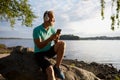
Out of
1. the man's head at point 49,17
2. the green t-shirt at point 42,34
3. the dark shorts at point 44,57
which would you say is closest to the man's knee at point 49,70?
the dark shorts at point 44,57

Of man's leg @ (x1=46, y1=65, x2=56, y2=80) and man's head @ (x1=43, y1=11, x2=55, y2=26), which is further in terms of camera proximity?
man's leg @ (x1=46, y1=65, x2=56, y2=80)

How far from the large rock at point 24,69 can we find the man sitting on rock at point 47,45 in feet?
2.44

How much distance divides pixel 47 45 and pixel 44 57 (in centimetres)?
43

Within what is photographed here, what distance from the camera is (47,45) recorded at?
12406mm

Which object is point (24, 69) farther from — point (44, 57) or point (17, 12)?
point (17, 12)

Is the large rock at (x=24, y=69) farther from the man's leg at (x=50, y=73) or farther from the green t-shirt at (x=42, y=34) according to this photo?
the green t-shirt at (x=42, y=34)

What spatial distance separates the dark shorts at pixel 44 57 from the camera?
1238 centimetres

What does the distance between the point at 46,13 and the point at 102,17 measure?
2.20m

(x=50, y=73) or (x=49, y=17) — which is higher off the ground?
(x=49, y=17)

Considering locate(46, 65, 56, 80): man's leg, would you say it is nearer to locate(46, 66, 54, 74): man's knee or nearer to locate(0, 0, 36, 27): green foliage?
locate(46, 66, 54, 74): man's knee

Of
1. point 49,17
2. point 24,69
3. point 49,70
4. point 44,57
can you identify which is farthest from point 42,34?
point 24,69

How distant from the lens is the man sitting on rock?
39.3 ft

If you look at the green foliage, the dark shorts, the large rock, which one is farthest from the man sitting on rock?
the green foliage

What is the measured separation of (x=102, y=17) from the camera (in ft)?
42.7
